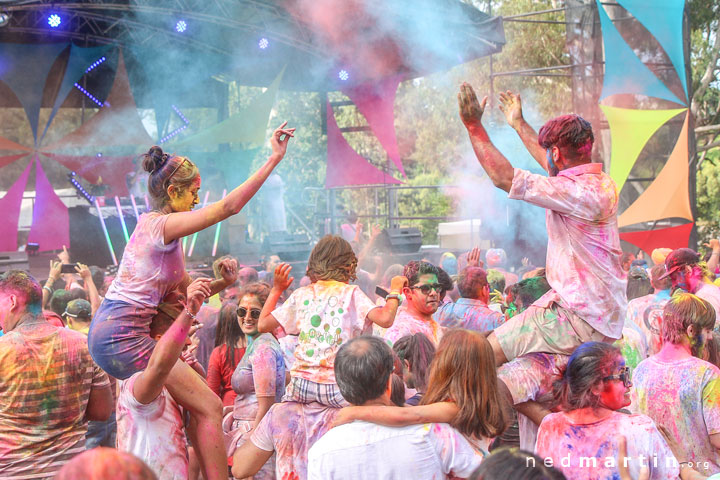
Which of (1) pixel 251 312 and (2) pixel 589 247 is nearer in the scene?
(2) pixel 589 247

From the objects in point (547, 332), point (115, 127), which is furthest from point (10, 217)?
point (547, 332)

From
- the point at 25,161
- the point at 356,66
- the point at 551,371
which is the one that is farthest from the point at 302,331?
the point at 25,161

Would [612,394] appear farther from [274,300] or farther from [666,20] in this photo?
[666,20]

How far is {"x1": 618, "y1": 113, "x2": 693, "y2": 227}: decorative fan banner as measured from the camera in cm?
1151

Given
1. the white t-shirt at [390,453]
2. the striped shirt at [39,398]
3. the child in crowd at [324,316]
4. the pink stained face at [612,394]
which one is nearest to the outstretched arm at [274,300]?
the child in crowd at [324,316]

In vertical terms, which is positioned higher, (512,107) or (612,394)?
(512,107)

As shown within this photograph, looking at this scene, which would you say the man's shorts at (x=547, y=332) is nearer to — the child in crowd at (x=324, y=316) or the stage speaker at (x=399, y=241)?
the child in crowd at (x=324, y=316)

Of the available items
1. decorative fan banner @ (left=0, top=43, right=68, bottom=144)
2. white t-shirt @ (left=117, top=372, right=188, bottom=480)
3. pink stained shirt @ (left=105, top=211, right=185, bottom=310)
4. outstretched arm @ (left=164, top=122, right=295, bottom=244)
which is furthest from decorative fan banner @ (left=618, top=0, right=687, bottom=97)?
decorative fan banner @ (left=0, top=43, right=68, bottom=144)

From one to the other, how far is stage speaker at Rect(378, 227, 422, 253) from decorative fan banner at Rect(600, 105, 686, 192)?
4147mm

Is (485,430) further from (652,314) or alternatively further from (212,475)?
(652,314)

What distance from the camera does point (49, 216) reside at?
1438cm

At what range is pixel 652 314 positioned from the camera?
189 inches

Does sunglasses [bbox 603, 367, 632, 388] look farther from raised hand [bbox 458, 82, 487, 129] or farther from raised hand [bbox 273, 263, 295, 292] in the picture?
raised hand [bbox 273, 263, 295, 292]

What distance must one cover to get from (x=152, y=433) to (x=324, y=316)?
1.00 metres
